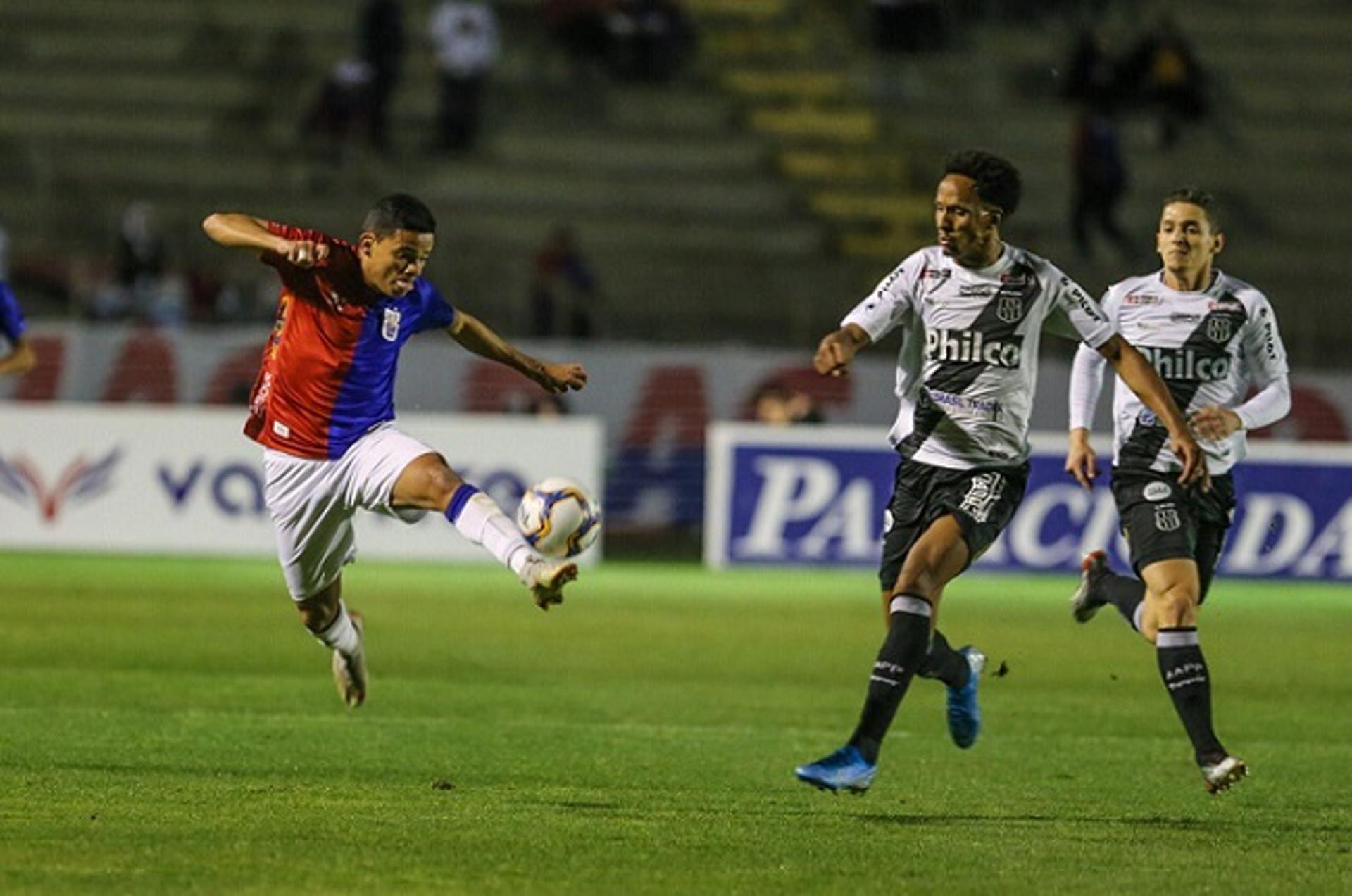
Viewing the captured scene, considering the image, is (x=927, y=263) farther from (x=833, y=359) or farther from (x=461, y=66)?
(x=461, y=66)

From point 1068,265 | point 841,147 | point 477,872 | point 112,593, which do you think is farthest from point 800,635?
point 841,147

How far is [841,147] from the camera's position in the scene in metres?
30.0

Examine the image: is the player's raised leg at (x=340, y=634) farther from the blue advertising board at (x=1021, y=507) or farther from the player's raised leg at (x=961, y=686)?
the blue advertising board at (x=1021, y=507)

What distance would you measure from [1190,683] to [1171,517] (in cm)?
84

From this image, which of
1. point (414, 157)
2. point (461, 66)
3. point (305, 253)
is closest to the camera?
point (305, 253)

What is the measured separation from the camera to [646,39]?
96.9ft

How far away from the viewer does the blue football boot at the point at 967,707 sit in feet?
33.2

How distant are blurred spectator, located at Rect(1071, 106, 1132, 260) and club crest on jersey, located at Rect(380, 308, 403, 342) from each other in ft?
59.5

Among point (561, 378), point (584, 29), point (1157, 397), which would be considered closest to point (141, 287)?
point (584, 29)

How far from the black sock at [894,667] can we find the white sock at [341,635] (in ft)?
9.05

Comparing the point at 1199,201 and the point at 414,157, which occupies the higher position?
the point at 1199,201

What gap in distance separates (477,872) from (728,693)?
240 inches

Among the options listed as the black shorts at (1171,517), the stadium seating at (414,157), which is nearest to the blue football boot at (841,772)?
the black shorts at (1171,517)

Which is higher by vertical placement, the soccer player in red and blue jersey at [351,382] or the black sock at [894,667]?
the soccer player in red and blue jersey at [351,382]
